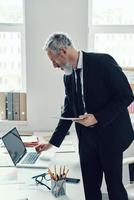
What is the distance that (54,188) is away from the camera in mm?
1749

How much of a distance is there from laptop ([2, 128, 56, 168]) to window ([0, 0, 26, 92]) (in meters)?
1.08

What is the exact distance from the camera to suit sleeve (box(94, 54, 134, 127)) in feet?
5.99

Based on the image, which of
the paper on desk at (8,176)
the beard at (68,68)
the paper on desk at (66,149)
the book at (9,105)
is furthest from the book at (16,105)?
the beard at (68,68)

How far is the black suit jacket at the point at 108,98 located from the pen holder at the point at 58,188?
0.34 meters

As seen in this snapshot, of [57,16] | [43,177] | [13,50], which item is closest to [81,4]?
[57,16]

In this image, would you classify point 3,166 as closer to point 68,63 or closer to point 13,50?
point 68,63

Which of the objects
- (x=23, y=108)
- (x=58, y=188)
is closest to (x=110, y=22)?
(x=23, y=108)

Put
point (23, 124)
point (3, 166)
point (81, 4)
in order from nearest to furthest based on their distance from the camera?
point (3, 166), point (81, 4), point (23, 124)

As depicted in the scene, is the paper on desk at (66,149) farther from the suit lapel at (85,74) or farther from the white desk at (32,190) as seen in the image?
the suit lapel at (85,74)

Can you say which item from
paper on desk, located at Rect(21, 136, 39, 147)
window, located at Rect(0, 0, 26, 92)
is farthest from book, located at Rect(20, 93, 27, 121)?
paper on desk, located at Rect(21, 136, 39, 147)

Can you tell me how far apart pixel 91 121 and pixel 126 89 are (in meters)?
0.26

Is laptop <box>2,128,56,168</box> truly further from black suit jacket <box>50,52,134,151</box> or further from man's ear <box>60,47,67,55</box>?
man's ear <box>60,47,67,55</box>

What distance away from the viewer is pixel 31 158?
7.71 feet

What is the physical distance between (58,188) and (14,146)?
69 cm
